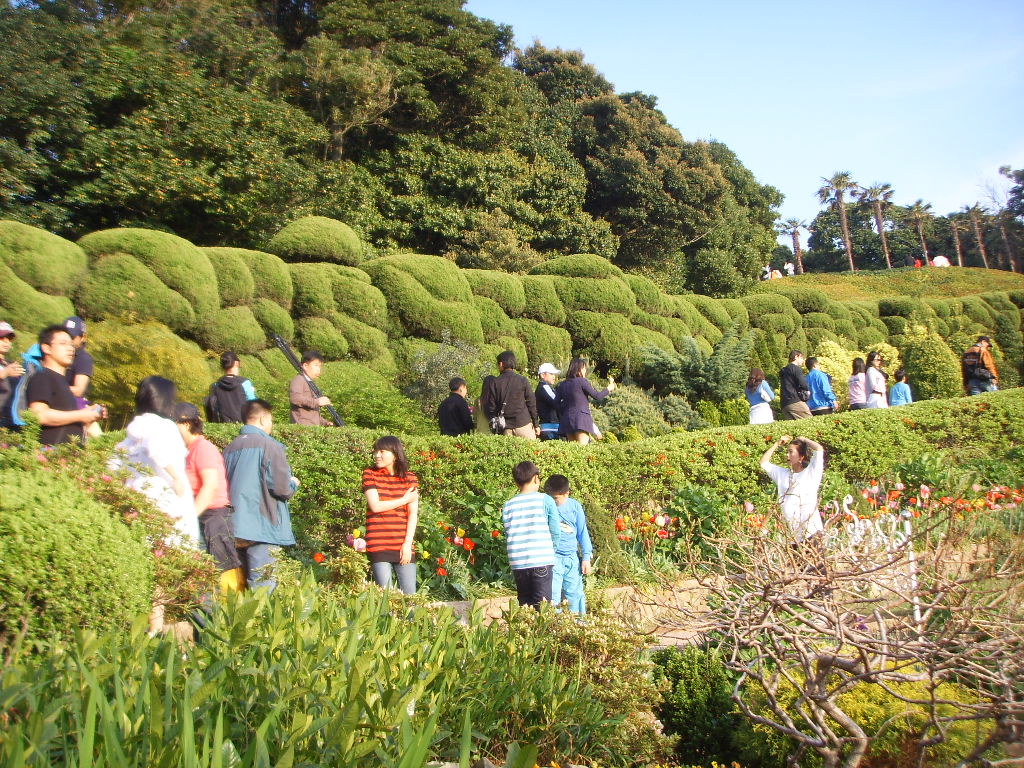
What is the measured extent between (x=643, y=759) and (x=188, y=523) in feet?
9.55

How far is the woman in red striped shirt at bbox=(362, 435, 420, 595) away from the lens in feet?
18.0

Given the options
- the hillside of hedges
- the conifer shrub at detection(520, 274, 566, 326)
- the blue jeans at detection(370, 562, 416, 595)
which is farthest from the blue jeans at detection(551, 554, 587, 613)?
the conifer shrub at detection(520, 274, 566, 326)

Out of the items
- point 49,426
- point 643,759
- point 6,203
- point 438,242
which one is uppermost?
point 438,242

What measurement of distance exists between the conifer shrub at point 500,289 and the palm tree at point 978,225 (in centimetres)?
5305

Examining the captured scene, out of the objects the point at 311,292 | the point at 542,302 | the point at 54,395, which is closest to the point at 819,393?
the point at 542,302

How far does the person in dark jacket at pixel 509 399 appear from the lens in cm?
935

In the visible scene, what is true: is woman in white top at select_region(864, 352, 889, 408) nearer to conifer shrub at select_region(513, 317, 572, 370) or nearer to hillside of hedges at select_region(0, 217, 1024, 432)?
hillside of hedges at select_region(0, 217, 1024, 432)

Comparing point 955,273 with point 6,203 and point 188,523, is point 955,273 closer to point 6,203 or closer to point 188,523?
point 6,203

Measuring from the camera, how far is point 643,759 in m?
3.61

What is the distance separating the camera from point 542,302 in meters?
16.3

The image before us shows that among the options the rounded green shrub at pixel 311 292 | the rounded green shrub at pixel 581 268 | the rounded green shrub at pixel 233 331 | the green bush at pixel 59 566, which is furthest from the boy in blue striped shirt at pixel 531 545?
the rounded green shrub at pixel 581 268

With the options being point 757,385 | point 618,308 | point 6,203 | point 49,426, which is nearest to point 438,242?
point 618,308

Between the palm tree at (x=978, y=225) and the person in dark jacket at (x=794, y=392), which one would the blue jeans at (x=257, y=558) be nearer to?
the person in dark jacket at (x=794, y=392)

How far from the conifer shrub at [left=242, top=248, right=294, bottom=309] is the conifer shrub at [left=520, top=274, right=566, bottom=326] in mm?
5118
